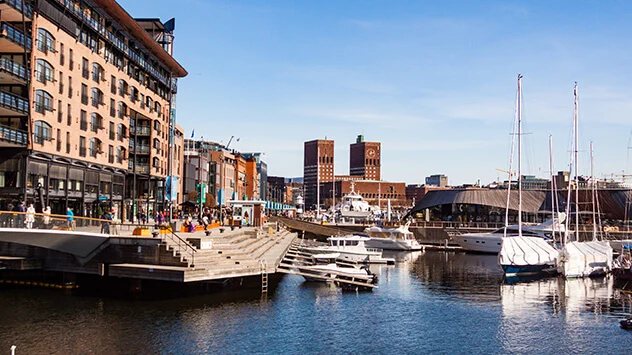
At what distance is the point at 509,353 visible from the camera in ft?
101

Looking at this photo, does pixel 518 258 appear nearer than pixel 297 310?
No

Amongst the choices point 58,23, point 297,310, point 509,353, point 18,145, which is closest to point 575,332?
point 509,353

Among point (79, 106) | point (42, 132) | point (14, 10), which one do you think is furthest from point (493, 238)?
point (14, 10)

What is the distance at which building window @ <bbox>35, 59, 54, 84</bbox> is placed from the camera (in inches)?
2047

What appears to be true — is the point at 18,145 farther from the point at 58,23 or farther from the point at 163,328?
the point at 163,328

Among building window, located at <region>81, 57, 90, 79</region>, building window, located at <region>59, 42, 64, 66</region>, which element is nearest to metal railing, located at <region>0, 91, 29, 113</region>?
building window, located at <region>59, 42, 64, 66</region>

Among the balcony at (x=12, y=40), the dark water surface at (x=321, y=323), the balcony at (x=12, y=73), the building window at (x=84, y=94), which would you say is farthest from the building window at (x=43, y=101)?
the dark water surface at (x=321, y=323)

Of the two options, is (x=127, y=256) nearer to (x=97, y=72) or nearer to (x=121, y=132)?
(x=97, y=72)

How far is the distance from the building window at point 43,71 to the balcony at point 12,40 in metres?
2.22

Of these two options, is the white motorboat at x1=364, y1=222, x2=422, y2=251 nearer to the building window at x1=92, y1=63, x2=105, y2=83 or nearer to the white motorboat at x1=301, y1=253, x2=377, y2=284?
the white motorboat at x1=301, y1=253, x2=377, y2=284

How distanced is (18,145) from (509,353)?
133 feet

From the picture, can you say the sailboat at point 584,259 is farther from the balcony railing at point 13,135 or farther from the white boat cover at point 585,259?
the balcony railing at point 13,135

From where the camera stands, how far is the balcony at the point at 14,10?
46003 mm

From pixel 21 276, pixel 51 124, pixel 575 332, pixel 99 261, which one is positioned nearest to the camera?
pixel 575 332
